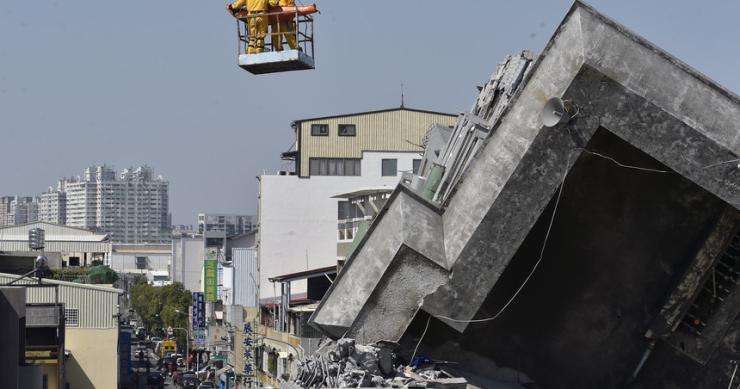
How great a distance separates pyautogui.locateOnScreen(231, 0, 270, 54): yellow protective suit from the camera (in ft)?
79.3

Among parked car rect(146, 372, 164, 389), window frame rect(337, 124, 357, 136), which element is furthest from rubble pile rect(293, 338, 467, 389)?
parked car rect(146, 372, 164, 389)

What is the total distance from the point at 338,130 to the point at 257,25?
4599cm

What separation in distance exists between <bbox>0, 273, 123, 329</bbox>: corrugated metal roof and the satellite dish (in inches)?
1973

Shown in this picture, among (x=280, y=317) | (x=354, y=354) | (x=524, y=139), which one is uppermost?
(x=524, y=139)

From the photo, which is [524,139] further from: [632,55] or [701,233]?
[701,233]

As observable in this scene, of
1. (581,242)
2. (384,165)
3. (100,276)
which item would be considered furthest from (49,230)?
(581,242)

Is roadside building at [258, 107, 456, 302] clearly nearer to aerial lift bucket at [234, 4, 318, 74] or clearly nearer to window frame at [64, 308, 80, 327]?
window frame at [64, 308, 80, 327]

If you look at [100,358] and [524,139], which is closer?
[524,139]

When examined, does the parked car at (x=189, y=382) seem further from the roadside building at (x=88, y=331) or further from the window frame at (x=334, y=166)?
the window frame at (x=334, y=166)

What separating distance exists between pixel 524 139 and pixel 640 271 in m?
3.06

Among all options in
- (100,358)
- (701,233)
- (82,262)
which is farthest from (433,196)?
(82,262)

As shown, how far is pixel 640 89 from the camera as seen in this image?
16.5m

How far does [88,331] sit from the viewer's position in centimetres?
6278

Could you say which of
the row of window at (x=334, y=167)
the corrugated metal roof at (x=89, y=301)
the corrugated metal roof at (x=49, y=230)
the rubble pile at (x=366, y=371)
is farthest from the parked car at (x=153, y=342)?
the rubble pile at (x=366, y=371)
